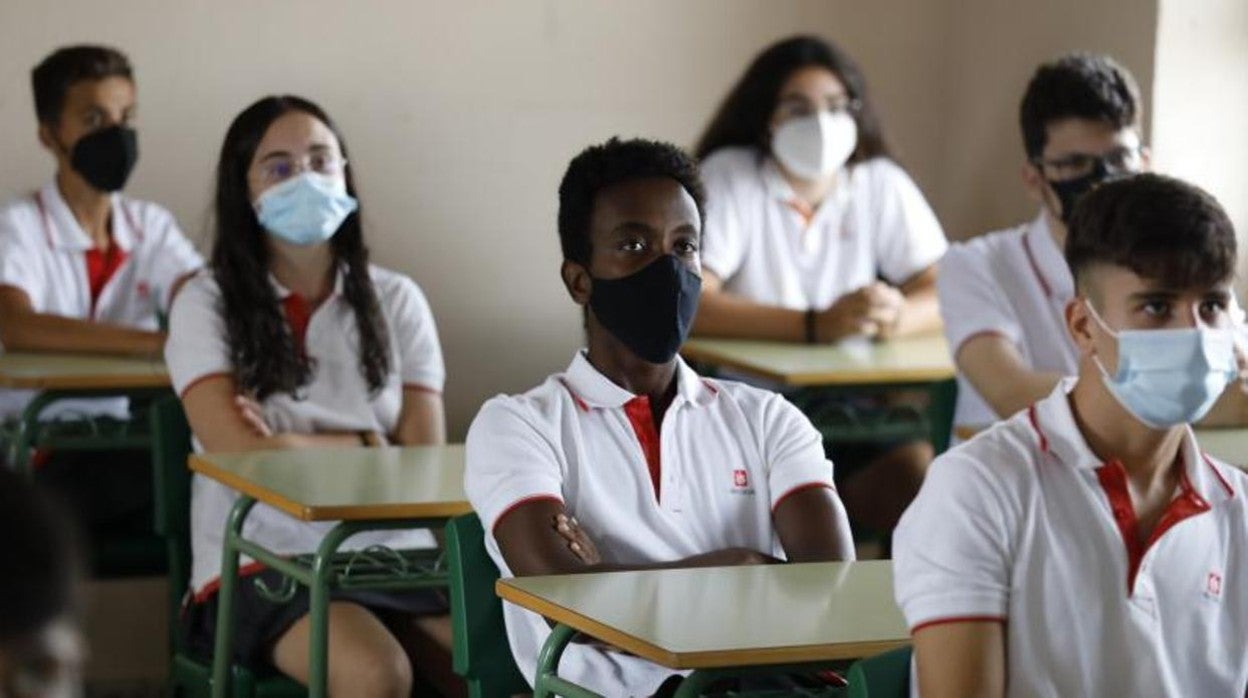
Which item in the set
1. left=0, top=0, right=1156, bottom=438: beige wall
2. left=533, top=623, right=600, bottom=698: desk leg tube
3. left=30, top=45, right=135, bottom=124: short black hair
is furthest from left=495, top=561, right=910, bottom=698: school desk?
left=0, top=0, right=1156, bottom=438: beige wall

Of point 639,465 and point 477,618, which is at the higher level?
point 639,465

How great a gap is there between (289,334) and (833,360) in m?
1.33

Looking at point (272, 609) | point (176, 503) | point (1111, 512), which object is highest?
point (1111, 512)

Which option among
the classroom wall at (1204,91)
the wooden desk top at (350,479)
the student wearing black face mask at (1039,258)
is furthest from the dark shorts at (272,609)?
the classroom wall at (1204,91)

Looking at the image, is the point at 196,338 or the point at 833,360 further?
the point at 833,360

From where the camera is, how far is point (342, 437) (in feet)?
11.4

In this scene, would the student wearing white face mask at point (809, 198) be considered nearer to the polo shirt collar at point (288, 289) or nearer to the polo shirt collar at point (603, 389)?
the polo shirt collar at point (288, 289)

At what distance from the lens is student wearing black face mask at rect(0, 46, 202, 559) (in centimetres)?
443

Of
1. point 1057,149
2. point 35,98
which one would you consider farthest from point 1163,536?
point 35,98

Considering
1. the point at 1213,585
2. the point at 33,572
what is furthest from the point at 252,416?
the point at 33,572

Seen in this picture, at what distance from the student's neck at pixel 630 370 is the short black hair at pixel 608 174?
120 millimetres

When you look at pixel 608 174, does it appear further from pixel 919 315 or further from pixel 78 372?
pixel 919 315

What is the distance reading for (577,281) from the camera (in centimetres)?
261

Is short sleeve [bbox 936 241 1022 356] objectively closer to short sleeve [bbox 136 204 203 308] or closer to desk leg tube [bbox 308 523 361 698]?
desk leg tube [bbox 308 523 361 698]
